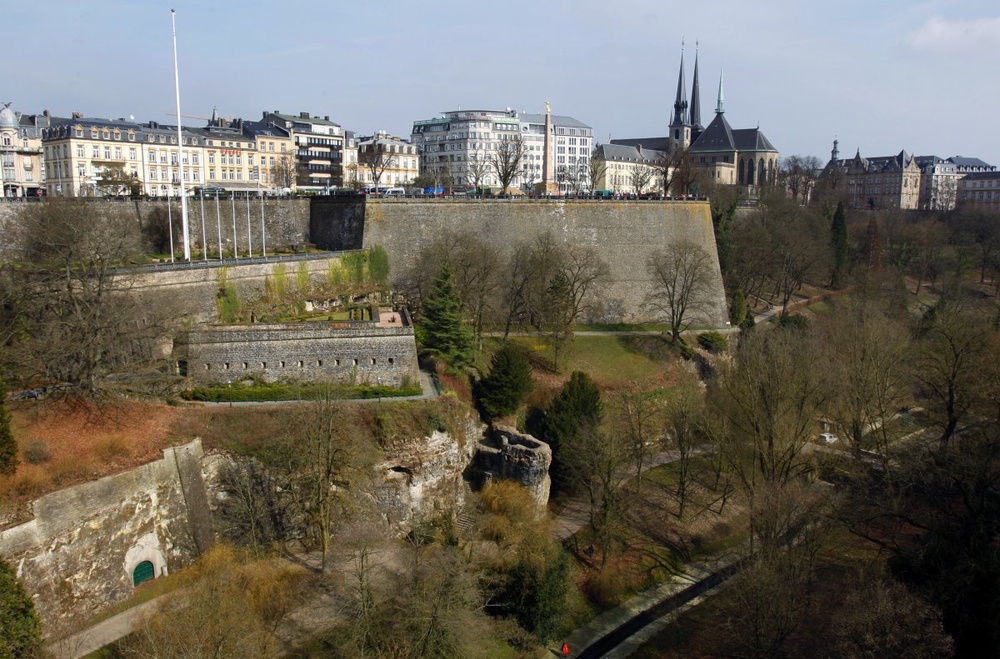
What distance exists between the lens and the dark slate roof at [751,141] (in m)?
90.8

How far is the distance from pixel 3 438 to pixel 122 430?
10.9ft

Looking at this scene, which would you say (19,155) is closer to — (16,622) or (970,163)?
(16,622)

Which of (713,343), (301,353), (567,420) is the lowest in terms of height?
(567,420)

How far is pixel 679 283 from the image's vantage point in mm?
39375

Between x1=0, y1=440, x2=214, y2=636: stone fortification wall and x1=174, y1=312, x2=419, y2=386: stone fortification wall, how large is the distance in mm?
4243

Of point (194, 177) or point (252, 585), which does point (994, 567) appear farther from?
point (194, 177)

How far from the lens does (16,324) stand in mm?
23703

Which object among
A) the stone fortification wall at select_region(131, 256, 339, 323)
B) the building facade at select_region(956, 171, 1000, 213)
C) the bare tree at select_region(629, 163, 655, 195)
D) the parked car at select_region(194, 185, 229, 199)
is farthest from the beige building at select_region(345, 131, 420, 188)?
the building facade at select_region(956, 171, 1000, 213)

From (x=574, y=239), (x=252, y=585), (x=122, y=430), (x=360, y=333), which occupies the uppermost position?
(x=574, y=239)

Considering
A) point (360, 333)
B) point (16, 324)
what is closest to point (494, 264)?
point (360, 333)

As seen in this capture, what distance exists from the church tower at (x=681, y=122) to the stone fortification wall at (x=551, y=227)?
192ft

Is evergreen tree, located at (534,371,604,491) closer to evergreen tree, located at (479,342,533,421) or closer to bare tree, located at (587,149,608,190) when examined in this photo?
evergreen tree, located at (479,342,533,421)

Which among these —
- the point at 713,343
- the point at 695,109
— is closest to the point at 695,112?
the point at 695,109

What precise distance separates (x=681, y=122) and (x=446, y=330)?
3087 inches
